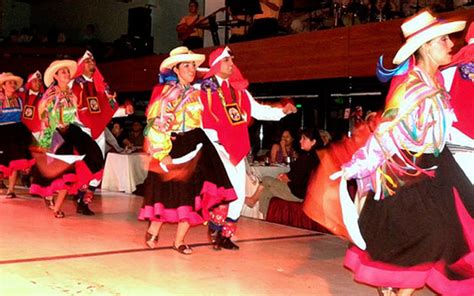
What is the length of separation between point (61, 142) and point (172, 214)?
2.31 meters

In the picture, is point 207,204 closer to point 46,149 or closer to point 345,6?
point 46,149

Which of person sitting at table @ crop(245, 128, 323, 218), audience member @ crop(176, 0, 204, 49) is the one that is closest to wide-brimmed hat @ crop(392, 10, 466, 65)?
person sitting at table @ crop(245, 128, 323, 218)

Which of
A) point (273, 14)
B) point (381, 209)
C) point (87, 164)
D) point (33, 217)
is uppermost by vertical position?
point (273, 14)

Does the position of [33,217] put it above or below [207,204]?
below

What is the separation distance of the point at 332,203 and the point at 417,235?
25.1 inches

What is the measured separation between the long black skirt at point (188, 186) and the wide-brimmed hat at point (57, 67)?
2.26 m

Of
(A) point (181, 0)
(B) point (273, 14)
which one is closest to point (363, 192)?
(B) point (273, 14)

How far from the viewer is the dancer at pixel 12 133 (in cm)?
880

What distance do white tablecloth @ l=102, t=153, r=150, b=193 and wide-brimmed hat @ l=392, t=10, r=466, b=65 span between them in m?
6.58

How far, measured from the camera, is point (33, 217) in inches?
289

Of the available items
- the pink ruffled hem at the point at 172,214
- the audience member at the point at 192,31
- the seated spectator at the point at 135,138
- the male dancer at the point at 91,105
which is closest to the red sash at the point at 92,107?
the male dancer at the point at 91,105

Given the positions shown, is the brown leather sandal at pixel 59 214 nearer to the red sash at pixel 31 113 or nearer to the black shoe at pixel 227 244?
the red sash at pixel 31 113

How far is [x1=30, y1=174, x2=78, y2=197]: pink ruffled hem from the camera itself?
7211 mm

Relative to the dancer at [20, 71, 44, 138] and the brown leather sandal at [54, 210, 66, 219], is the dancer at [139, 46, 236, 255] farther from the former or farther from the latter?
the dancer at [20, 71, 44, 138]
